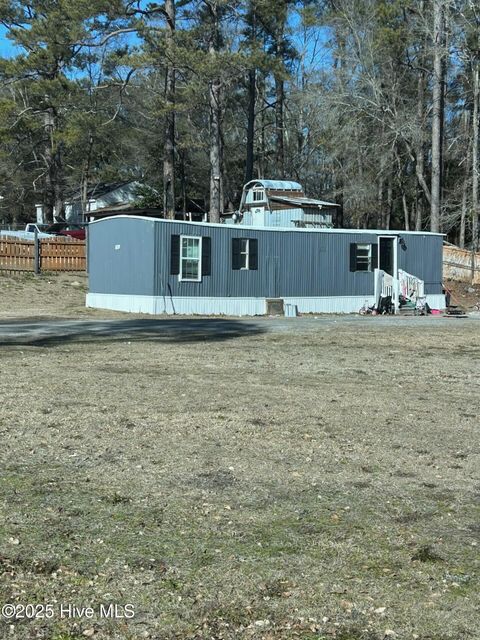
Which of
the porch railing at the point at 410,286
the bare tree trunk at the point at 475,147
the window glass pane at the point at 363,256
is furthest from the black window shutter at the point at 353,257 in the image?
the bare tree trunk at the point at 475,147

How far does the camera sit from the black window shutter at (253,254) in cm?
2242

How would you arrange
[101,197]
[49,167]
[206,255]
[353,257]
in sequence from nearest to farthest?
[206,255]
[353,257]
[49,167]
[101,197]

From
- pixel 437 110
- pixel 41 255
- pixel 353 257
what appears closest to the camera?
pixel 353 257

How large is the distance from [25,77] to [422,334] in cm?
2087

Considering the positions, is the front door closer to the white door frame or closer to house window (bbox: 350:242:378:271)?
the white door frame

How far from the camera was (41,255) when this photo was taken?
91.8 ft

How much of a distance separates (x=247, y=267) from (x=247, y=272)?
0.14 metres

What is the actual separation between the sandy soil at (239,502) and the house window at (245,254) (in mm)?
12963

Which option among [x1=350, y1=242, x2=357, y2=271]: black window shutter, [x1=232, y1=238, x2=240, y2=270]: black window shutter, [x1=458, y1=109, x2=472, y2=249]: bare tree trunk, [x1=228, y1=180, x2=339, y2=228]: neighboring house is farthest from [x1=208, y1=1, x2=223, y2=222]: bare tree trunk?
[x1=458, y1=109, x2=472, y2=249]: bare tree trunk

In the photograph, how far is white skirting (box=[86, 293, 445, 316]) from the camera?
21.2m

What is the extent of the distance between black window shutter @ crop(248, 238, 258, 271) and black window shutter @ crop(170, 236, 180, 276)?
2.28 meters

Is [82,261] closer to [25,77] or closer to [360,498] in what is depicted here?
[25,77]

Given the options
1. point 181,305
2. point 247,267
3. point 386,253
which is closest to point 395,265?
point 386,253

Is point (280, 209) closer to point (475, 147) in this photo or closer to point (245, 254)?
point (475, 147)
